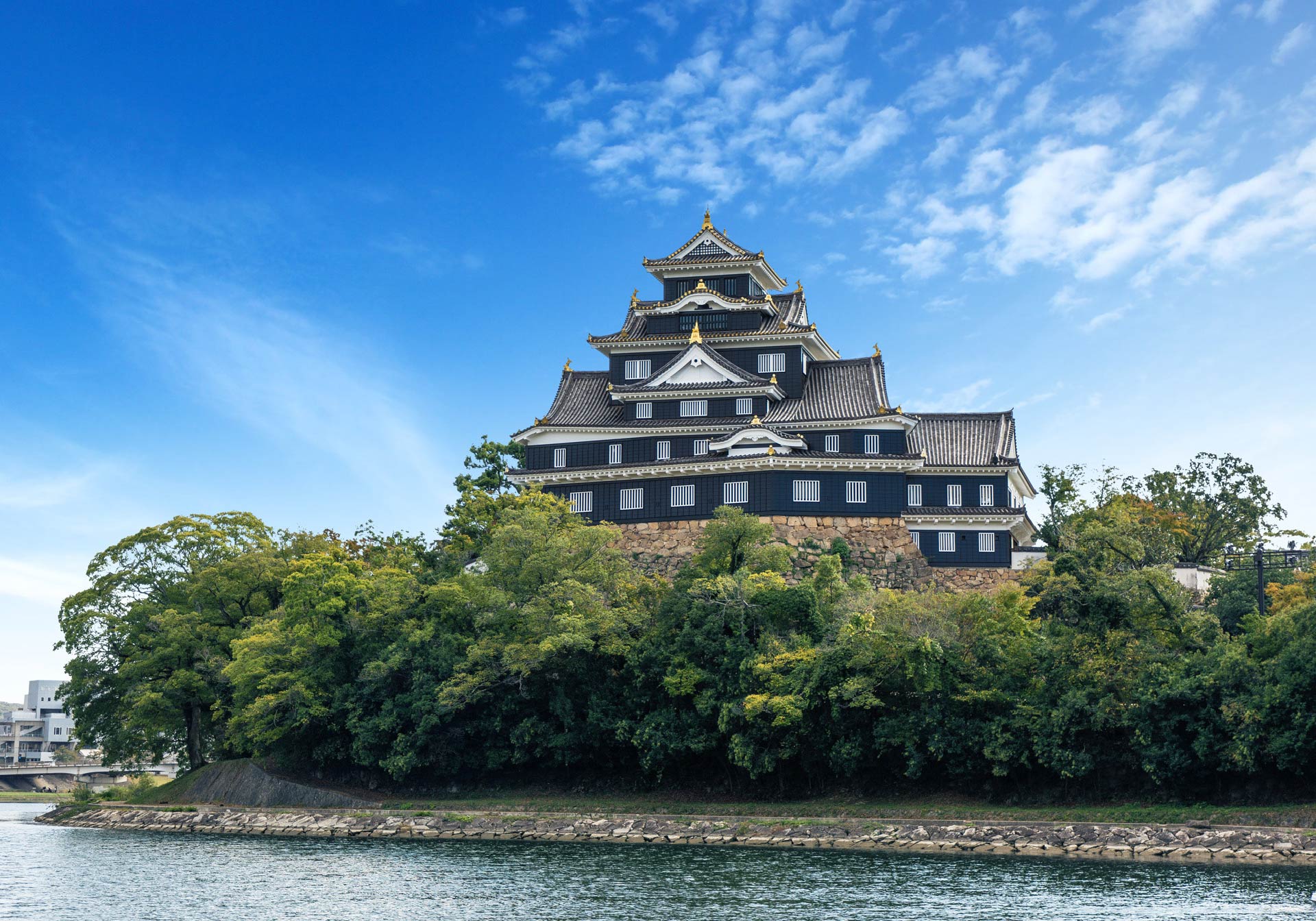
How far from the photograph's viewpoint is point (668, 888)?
27.6 m

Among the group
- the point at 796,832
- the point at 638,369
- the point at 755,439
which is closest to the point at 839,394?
the point at 755,439

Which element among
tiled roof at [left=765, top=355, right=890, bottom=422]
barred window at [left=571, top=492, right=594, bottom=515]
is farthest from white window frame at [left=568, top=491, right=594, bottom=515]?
tiled roof at [left=765, top=355, right=890, bottom=422]

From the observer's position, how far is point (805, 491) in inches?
2003

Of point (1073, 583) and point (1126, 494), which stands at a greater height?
point (1126, 494)

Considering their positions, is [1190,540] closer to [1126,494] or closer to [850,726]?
[1126,494]

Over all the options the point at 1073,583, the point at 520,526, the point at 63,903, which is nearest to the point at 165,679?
the point at 520,526

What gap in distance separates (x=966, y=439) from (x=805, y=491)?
7920mm

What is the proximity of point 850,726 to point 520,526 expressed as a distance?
13.4 meters

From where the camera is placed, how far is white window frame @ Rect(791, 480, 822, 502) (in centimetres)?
5075

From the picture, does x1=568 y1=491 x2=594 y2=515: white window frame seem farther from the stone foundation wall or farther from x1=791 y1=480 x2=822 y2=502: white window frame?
x1=791 y1=480 x2=822 y2=502: white window frame

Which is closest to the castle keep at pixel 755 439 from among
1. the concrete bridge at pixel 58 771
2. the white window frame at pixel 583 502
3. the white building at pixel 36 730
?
the white window frame at pixel 583 502

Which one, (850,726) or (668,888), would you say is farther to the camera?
(850,726)

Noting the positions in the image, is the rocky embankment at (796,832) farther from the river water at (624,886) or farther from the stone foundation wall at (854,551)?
the stone foundation wall at (854,551)

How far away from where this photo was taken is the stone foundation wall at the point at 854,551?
49750mm
